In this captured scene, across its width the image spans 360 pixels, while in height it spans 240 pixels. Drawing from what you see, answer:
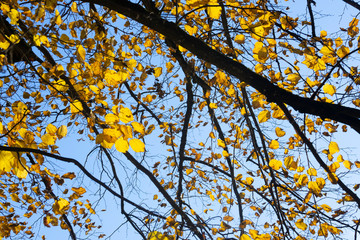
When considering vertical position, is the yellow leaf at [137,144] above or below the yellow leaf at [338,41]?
below

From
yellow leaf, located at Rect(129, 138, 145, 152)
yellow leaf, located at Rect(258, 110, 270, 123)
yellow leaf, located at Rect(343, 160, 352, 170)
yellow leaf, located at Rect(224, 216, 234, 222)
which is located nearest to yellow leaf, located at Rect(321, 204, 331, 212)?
yellow leaf, located at Rect(343, 160, 352, 170)

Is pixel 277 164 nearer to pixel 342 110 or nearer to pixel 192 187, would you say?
pixel 342 110

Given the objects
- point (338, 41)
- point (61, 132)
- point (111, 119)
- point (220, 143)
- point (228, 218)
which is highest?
point (338, 41)

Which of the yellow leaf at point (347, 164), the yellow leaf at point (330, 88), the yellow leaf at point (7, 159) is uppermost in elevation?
the yellow leaf at point (330, 88)

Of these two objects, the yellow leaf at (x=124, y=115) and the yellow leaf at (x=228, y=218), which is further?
the yellow leaf at (x=228, y=218)

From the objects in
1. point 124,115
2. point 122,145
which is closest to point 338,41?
point 124,115

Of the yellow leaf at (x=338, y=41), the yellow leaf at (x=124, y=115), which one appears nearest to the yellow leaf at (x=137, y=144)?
the yellow leaf at (x=124, y=115)

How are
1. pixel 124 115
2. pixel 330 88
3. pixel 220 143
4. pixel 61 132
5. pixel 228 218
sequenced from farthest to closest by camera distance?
pixel 220 143 < pixel 228 218 < pixel 330 88 < pixel 61 132 < pixel 124 115

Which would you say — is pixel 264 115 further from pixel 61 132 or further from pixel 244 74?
A: pixel 61 132

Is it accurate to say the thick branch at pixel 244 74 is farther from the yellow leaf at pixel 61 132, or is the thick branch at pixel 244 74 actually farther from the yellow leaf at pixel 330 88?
the yellow leaf at pixel 61 132

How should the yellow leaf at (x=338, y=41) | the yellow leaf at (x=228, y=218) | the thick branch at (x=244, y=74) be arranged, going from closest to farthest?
the thick branch at (x=244, y=74), the yellow leaf at (x=228, y=218), the yellow leaf at (x=338, y=41)

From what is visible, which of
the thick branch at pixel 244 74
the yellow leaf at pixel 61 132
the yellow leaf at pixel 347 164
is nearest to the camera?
the thick branch at pixel 244 74

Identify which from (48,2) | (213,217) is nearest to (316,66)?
(213,217)

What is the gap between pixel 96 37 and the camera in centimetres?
263
